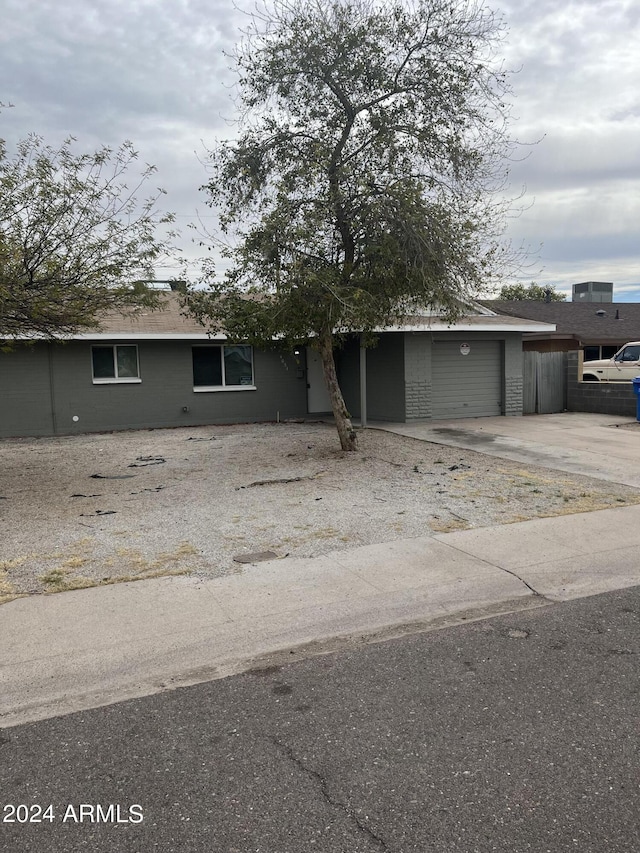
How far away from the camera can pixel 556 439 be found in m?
14.0

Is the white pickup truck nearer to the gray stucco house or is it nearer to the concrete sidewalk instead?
the gray stucco house

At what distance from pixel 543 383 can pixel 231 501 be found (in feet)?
→ 45.0

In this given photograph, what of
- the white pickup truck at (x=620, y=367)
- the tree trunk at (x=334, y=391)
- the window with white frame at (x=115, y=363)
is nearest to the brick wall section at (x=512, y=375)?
the white pickup truck at (x=620, y=367)

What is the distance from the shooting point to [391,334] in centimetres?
1753

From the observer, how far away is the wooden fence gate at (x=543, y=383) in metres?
19.6

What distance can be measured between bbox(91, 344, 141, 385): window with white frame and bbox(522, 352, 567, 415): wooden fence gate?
448 inches

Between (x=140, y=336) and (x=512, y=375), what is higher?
(x=140, y=336)

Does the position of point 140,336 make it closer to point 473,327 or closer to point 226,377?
point 226,377

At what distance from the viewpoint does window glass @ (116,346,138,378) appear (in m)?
17.7

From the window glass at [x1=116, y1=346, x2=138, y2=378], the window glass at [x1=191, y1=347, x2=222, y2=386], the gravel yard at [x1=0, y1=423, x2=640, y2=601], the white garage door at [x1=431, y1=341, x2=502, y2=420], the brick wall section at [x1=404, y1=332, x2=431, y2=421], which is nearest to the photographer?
the gravel yard at [x1=0, y1=423, x2=640, y2=601]

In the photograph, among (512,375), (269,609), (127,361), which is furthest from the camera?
(512,375)

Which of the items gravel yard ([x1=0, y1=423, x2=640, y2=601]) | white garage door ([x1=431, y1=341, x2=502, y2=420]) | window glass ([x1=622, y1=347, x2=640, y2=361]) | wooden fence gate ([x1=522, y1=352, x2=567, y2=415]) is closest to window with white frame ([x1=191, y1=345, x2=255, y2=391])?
gravel yard ([x1=0, y1=423, x2=640, y2=601])

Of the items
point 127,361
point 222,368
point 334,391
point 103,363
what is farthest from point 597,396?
point 103,363

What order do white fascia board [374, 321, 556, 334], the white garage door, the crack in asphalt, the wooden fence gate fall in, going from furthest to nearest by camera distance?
the wooden fence gate
the white garage door
white fascia board [374, 321, 556, 334]
the crack in asphalt
